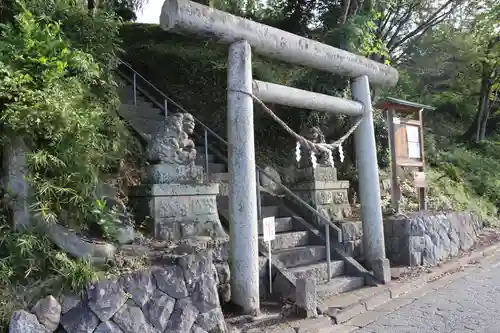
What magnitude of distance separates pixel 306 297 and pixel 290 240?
1954mm

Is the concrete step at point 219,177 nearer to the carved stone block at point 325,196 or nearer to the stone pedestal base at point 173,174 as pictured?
the carved stone block at point 325,196

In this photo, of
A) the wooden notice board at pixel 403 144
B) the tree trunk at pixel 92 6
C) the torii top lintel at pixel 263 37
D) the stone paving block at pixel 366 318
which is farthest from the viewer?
the wooden notice board at pixel 403 144

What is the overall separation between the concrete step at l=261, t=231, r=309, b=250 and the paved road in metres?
1.85

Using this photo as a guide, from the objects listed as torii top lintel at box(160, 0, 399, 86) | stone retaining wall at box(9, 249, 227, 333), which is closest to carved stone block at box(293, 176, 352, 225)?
torii top lintel at box(160, 0, 399, 86)

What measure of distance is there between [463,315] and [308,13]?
28.8 feet

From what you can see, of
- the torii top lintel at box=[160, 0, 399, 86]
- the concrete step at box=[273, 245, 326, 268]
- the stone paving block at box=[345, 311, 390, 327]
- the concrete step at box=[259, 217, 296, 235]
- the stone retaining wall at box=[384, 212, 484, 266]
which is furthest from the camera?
the stone retaining wall at box=[384, 212, 484, 266]

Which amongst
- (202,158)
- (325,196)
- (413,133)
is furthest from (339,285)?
(413,133)

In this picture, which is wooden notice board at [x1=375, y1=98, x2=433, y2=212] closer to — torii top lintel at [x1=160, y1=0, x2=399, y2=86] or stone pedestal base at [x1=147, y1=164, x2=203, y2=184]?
torii top lintel at [x1=160, y1=0, x2=399, y2=86]

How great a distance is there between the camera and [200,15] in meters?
4.82

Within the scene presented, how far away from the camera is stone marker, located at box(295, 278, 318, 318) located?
502 cm

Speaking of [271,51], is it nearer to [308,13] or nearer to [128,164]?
[128,164]

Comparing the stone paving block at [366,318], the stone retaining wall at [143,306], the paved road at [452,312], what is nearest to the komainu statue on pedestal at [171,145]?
the stone retaining wall at [143,306]

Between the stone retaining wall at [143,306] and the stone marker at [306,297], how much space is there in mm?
1064

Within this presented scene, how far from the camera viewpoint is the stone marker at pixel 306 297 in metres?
5.02
